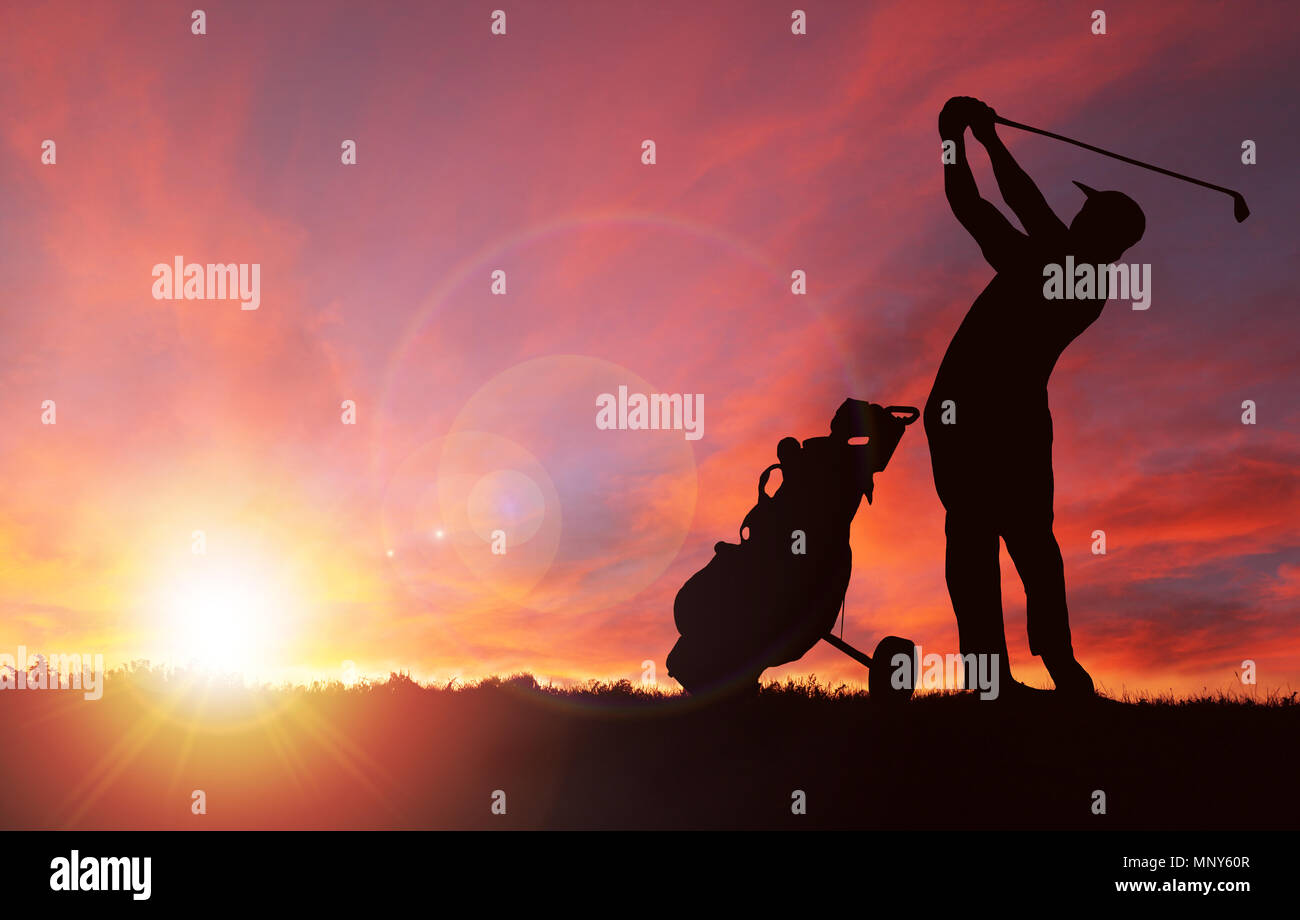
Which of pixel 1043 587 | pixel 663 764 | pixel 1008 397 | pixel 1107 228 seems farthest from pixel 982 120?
pixel 663 764

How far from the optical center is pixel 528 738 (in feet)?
32.4

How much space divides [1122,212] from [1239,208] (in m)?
1.57

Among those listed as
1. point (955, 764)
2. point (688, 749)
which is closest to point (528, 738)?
point (688, 749)

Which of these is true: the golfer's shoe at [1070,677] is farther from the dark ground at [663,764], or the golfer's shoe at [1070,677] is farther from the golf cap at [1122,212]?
the golf cap at [1122,212]

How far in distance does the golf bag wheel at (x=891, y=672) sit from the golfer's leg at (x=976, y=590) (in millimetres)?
577

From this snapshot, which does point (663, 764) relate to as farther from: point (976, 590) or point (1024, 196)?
point (1024, 196)

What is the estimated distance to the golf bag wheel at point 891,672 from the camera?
32.9 feet

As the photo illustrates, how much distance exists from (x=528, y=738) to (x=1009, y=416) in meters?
6.17

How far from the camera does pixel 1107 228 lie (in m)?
9.89

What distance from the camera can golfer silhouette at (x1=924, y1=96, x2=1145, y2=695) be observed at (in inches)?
380

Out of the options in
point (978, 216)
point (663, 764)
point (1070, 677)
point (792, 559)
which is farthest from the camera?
point (978, 216)

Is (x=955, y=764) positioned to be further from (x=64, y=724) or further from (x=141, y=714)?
(x=64, y=724)

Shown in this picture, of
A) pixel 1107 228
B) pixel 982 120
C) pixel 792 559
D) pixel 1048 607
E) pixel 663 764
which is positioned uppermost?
pixel 982 120

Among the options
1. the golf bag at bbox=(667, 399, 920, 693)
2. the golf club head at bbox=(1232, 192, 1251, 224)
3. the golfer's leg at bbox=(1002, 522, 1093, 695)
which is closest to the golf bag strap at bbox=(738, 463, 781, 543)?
the golf bag at bbox=(667, 399, 920, 693)
